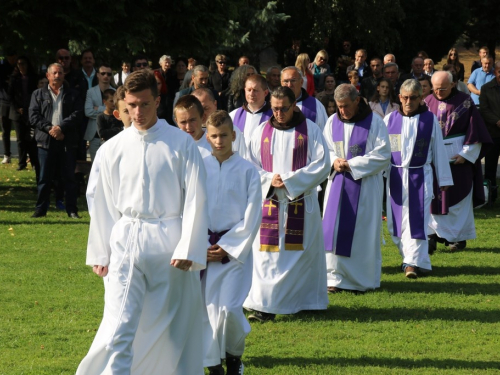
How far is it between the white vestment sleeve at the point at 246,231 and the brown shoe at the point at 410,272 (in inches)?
166

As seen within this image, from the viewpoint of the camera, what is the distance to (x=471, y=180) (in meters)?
13.4

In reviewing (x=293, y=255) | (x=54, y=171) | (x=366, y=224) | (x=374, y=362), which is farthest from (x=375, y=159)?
(x=54, y=171)

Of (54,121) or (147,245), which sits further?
(54,121)

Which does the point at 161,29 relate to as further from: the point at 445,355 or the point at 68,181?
the point at 445,355

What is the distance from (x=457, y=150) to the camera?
13.3 metres

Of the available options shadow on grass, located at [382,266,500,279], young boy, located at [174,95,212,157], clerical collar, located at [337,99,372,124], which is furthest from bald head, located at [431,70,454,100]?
young boy, located at [174,95,212,157]

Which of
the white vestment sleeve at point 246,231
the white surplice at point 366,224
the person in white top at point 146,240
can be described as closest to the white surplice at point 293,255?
the white surplice at point 366,224

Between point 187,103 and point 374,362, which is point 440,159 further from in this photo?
point 187,103

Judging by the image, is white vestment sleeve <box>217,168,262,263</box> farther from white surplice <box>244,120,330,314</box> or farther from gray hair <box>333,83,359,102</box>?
gray hair <box>333,83,359,102</box>

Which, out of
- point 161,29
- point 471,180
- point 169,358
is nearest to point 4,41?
point 161,29

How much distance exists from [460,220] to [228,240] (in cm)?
657

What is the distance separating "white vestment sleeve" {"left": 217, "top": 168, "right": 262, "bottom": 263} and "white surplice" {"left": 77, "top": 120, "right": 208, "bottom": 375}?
3.47 ft

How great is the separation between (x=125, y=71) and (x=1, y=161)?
199 inches

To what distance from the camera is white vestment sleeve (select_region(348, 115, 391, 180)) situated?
34.1ft
